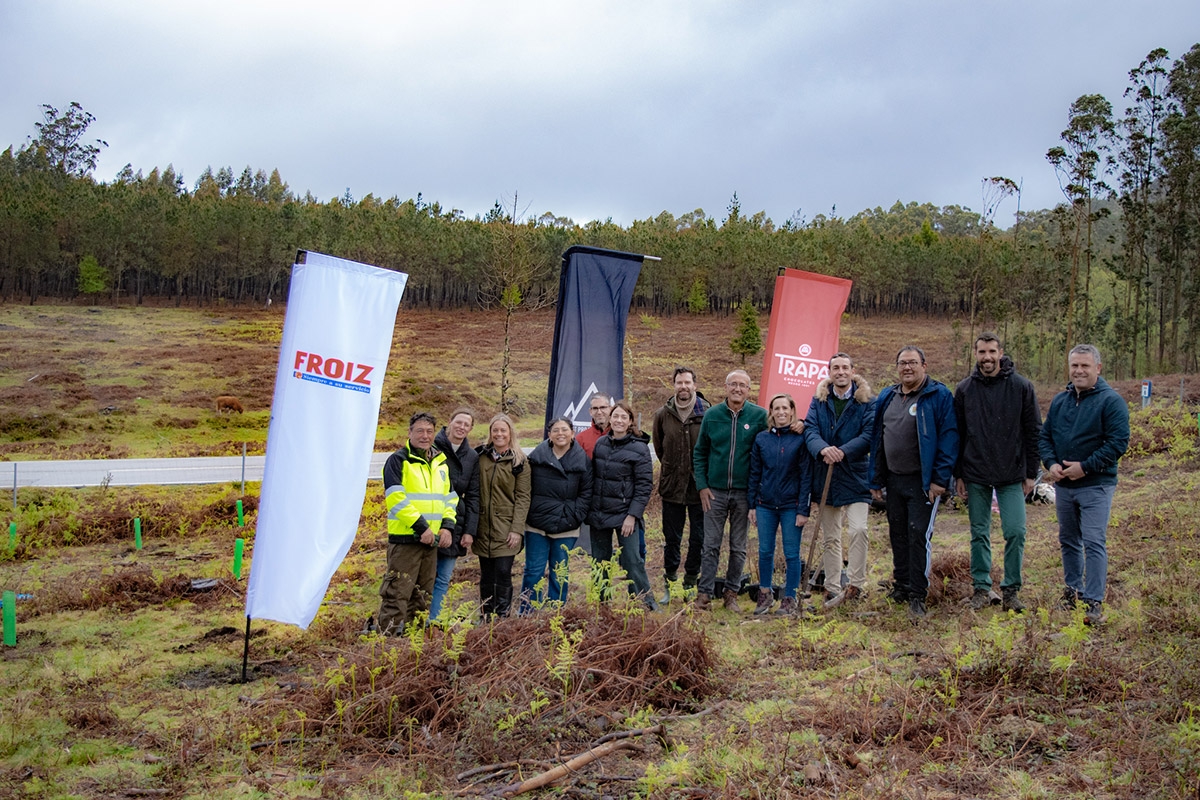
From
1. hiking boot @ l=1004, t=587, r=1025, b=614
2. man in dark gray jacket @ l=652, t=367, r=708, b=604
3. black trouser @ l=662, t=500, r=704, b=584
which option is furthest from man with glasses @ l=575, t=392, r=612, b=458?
hiking boot @ l=1004, t=587, r=1025, b=614

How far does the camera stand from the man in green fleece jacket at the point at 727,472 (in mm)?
7160

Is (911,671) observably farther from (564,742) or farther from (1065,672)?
(564,742)

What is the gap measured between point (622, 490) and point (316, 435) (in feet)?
8.33

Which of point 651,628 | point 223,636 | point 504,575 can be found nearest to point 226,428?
point 223,636

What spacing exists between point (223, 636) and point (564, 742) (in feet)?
15.5

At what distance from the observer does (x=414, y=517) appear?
21.4ft

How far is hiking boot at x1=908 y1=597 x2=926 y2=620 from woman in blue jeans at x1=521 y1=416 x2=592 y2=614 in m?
2.70

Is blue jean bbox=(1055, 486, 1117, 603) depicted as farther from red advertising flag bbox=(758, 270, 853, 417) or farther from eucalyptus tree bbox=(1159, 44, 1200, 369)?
eucalyptus tree bbox=(1159, 44, 1200, 369)

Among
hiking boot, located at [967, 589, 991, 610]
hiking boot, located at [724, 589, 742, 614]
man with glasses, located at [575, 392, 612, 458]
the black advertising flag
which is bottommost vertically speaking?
hiking boot, located at [724, 589, 742, 614]

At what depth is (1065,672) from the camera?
4758 mm

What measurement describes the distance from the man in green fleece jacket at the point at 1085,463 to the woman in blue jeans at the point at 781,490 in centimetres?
182

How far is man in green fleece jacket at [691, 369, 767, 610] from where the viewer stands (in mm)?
7160

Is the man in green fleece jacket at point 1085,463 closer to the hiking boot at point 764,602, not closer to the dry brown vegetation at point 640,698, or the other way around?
the dry brown vegetation at point 640,698

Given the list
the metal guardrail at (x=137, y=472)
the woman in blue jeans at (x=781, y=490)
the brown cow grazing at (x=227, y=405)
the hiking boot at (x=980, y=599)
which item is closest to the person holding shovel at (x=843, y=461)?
the woman in blue jeans at (x=781, y=490)
